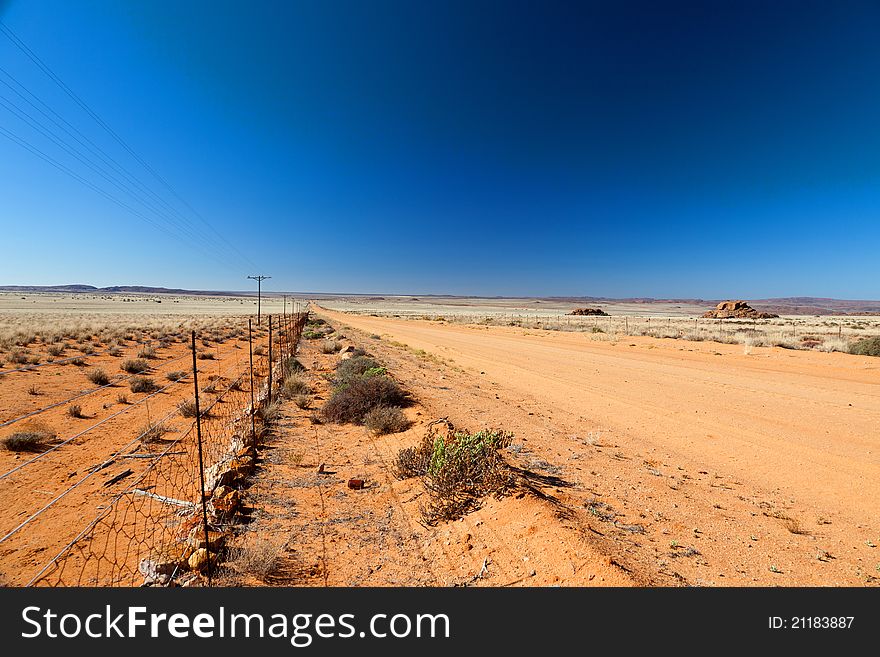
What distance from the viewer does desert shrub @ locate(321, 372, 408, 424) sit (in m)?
7.77

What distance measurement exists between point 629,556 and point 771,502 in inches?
107

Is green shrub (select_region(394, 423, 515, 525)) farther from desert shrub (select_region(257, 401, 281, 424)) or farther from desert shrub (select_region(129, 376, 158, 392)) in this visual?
desert shrub (select_region(129, 376, 158, 392))

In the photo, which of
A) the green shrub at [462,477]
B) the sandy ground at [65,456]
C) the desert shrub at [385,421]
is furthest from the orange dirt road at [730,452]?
the sandy ground at [65,456]

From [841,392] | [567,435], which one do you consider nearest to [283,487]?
[567,435]

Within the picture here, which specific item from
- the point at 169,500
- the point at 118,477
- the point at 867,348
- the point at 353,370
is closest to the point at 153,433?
the point at 118,477

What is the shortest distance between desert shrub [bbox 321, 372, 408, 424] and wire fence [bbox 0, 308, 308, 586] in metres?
1.44

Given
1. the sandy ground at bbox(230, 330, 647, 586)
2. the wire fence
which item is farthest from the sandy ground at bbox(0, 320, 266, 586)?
the sandy ground at bbox(230, 330, 647, 586)

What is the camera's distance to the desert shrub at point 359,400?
777cm

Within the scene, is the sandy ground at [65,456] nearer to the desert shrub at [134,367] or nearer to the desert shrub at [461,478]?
the desert shrub at [134,367]

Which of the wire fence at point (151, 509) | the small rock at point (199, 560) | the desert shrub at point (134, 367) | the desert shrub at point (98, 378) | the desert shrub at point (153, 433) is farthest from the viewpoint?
the desert shrub at point (134, 367)

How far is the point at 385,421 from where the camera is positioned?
22.9 ft

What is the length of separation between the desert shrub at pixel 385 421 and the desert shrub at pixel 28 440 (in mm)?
5879

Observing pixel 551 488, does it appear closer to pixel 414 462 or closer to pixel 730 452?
pixel 414 462
